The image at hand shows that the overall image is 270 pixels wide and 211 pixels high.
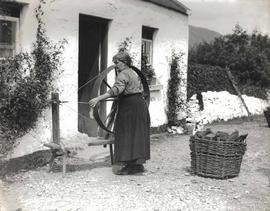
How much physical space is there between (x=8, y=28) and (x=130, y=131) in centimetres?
277

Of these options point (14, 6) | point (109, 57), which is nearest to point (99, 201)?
point (14, 6)

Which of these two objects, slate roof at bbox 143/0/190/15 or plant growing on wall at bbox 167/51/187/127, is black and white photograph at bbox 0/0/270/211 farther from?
plant growing on wall at bbox 167/51/187/127

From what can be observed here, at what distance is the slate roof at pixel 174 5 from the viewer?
12958mm

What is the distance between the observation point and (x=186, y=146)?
37.8 ft

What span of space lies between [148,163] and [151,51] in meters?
4.76

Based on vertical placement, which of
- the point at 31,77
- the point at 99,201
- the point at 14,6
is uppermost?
the point at 14,6

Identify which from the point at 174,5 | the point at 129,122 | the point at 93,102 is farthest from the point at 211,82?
the point at 93,102

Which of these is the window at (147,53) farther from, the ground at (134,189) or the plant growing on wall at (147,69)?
the ground at (134,189)

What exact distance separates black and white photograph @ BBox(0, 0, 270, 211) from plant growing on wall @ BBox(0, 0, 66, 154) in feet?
0.06

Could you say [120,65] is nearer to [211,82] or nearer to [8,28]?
[8,28]

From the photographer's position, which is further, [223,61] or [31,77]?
[223,61]

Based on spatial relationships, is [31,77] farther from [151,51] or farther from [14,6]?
[151,51]

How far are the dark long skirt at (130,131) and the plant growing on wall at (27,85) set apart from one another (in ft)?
5.32

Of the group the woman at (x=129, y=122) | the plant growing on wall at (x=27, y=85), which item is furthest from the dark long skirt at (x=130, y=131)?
the plant growing on wall at (x=27, y=85)
